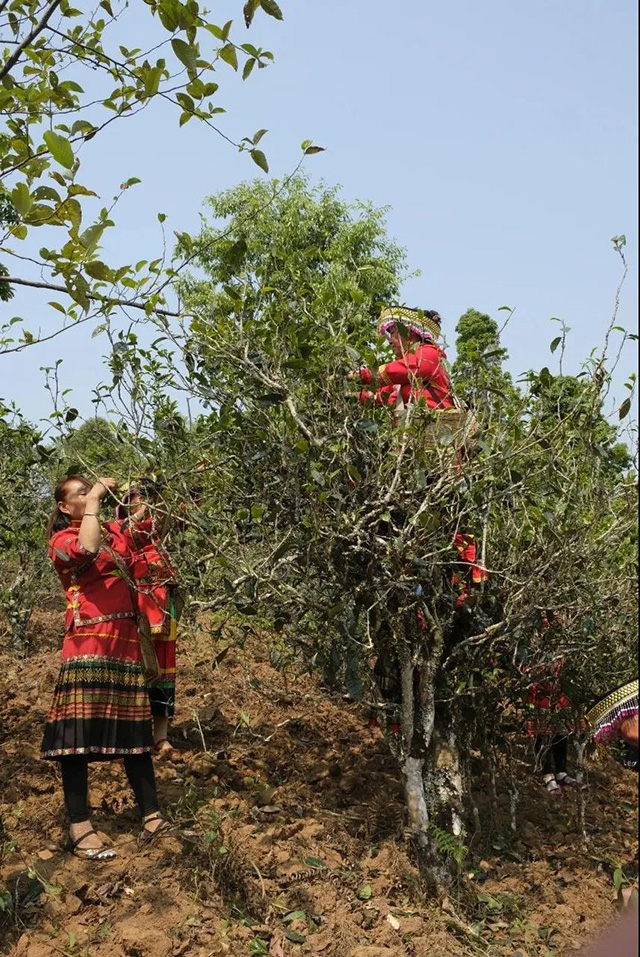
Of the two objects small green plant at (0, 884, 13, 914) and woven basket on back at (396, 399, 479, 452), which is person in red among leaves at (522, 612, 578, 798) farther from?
small green plant at (0, 884, 13, 914)

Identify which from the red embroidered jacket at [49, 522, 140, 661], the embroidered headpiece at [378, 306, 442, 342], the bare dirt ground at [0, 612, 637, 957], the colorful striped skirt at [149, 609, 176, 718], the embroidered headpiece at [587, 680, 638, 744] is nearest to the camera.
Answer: the embroidered headpiece at [587, 680, 638, 744]

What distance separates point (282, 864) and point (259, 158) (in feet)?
10.4

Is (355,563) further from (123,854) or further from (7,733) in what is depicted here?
(7,733)

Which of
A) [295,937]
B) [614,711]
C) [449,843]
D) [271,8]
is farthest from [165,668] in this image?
[614,711]

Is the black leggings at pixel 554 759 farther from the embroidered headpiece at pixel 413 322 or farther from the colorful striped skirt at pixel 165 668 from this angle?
the embroidered headpiece at pixel 413 322

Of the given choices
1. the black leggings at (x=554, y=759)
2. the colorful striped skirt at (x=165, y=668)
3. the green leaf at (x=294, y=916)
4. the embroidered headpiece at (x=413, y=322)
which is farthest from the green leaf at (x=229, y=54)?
the black leggings at (x=554, y=759)

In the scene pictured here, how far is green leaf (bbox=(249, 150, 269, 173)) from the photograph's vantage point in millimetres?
3930

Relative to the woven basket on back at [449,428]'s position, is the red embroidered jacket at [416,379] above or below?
above

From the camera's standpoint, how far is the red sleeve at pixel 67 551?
4.23 meters

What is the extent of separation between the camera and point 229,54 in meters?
3.83

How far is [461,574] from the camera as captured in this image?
4.37 metres

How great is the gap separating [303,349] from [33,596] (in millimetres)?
5839

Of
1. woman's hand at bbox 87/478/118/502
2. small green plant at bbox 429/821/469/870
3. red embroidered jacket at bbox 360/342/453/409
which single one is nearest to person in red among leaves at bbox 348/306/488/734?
red embroidered jacket at bbox 360/342/453/409

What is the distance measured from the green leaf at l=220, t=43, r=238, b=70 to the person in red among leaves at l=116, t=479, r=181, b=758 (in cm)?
179
